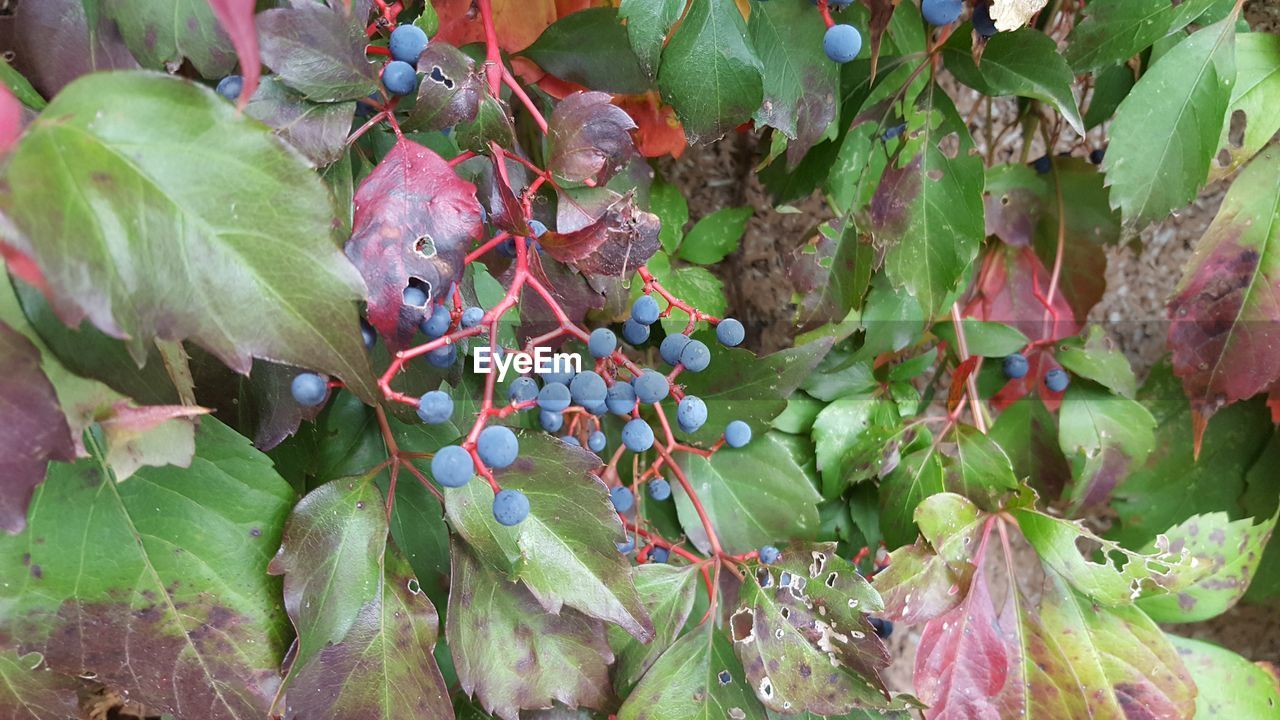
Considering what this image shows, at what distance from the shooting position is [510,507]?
1.39 feet

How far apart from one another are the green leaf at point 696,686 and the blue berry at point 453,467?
0.71 ft

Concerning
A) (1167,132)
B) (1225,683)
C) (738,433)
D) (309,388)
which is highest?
(1167,132)

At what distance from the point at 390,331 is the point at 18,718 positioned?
295 mm

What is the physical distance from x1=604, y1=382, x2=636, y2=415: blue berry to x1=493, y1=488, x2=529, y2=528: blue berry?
3.9 inches

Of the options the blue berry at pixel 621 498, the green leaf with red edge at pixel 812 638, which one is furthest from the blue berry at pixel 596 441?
the green leaf with red edge at pixel 812 638

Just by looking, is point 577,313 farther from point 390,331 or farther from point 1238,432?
point 1238,432

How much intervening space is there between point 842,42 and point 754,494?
0.33m

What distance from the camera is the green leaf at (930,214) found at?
1.99 feet

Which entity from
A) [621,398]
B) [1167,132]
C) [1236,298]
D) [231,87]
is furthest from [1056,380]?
[231,87]

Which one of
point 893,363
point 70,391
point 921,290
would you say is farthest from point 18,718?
point 893,363

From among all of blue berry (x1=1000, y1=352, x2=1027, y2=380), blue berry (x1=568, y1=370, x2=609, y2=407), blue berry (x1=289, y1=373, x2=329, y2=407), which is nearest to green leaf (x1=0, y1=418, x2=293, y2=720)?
blue berry (x1=289, y1=373, x2=329, y2=407)

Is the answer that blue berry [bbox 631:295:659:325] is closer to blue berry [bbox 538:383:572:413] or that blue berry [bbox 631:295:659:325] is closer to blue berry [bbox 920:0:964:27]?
blue berry [bbox 538:383:572:413]

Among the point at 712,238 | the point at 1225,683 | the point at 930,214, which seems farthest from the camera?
the point at 712,238

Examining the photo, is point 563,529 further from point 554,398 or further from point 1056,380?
point 1056,380
